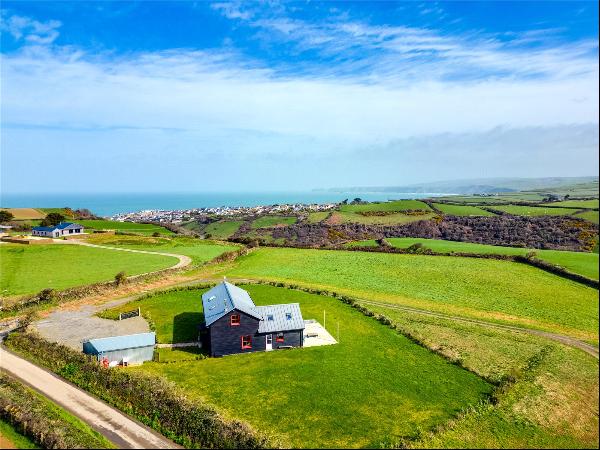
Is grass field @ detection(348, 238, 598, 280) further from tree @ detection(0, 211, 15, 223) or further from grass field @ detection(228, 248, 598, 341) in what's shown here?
tree @ detection(0, 211, 15, 223)

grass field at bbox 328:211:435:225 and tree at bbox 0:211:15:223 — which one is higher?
tree at bbox 0:211:15:223

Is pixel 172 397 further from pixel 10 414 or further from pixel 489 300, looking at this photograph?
pixel 489 300

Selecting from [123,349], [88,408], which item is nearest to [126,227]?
[123,349]

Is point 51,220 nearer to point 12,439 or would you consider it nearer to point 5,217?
point 5,217

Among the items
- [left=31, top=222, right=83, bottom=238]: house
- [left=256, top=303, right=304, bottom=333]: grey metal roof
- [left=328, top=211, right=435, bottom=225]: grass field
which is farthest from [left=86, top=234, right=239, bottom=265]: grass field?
[left=256, top=303, right=304, bottom=333]: grey metal roof

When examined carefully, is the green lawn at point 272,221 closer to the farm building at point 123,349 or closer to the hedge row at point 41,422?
the farm building at point 123,349
